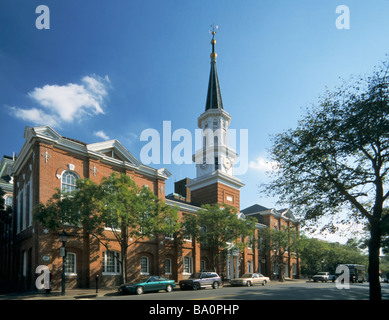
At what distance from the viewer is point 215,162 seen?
47.1m

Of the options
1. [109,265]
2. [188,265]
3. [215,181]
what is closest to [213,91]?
[215,181]

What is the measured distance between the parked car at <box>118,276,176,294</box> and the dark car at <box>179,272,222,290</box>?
6.68 feet

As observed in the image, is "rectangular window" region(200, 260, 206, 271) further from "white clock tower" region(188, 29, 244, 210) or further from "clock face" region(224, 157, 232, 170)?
"clock face" region(224, 157, 232, 170)

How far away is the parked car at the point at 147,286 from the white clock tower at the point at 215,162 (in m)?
21.2

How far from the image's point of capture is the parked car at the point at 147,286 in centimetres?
2164

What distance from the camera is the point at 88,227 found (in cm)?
2316

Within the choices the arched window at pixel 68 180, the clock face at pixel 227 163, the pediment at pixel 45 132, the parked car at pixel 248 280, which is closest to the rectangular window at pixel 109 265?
the arched window at pixel 68 180

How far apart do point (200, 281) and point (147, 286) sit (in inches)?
232

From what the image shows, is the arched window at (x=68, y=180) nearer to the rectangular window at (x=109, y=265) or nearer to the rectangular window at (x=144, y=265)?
the rectangular window at (x=109, y=265)

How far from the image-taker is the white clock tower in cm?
4531

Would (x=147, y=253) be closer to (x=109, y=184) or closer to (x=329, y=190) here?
(x=109, y=184)

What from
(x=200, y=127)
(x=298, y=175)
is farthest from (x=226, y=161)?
(x=298, y=175)

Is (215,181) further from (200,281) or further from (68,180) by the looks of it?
(68,180)

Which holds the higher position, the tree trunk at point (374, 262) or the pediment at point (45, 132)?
the pediment at point (45, 132)
